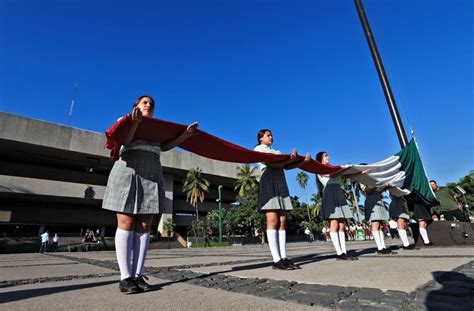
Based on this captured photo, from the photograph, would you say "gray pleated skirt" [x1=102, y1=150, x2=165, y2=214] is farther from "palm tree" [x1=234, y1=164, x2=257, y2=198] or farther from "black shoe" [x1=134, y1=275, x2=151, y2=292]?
"palm tree" [x1=234, y1=164, x2=257, y2=198]

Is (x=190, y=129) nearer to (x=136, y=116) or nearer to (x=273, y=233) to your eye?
(x=136, y=116)

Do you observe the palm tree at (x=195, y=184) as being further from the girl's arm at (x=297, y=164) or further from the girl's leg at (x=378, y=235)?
the girl's arm at (x=297, y=164)

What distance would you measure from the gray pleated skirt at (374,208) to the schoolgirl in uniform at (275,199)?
8.94ft

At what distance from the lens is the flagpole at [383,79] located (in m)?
7.14

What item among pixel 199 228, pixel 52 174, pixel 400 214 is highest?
pixel 52 174

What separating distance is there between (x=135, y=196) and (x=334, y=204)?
339 cm

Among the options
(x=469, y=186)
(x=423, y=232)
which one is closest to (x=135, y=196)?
(x=423, y=232)

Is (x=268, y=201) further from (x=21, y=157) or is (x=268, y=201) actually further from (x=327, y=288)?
(x=21, y=157)

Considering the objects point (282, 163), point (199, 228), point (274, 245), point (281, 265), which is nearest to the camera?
point (281, 265)

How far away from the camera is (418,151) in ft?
23.5

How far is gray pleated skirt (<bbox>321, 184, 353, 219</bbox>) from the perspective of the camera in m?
4.64

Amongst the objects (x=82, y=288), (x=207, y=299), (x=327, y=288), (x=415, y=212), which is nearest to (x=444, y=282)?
(x=327, y=288)

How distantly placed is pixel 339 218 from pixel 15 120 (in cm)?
3172

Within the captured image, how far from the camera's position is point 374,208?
5.83 m
